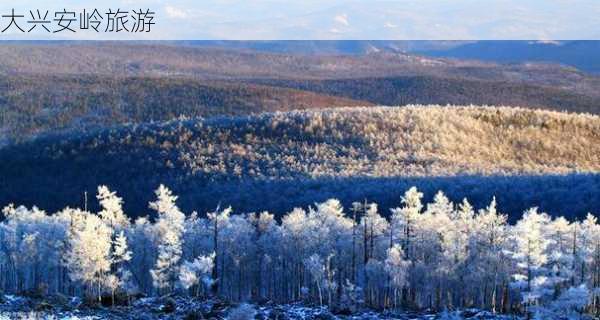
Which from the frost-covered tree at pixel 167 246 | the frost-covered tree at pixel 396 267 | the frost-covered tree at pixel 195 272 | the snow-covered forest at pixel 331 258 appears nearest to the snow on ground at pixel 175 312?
the snow-covered forest at pixel 331 258

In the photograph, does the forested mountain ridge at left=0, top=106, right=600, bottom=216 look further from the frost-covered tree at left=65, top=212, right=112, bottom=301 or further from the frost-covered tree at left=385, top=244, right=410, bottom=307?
the frost-covered tree at left=65, top=212, right=112, bottom=301

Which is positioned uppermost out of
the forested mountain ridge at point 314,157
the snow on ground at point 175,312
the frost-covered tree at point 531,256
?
the frost-covered tree at point 531,256

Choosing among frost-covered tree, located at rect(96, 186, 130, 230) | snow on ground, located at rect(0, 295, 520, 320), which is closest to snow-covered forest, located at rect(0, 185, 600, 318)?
frost-covered tree, located at rect(96, 186, 130, 230)

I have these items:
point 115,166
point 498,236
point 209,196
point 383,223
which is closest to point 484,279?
point 498,236

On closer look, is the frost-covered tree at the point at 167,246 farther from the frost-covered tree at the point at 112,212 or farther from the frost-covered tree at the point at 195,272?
the frost-covered tree at the point at 112,212

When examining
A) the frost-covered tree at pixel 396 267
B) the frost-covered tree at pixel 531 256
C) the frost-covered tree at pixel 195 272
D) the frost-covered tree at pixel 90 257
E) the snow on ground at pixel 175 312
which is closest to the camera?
the snow on ground at pixel 175 312

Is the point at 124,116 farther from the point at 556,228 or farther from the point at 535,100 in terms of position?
the point at 556,228
